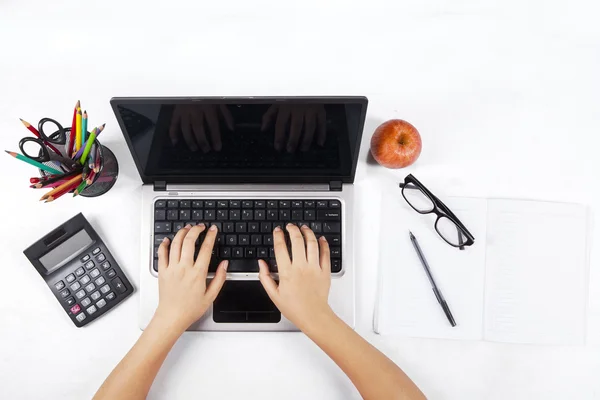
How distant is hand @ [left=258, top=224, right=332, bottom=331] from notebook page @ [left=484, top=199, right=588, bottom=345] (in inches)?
11.9

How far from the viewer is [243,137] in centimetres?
66

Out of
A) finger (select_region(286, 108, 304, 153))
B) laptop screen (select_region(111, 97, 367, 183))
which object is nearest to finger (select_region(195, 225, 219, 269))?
laptop screen (select_region(111, 97, 367, 183))

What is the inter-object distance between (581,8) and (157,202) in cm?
88

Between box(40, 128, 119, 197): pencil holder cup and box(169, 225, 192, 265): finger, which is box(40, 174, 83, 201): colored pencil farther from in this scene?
box(169, 225, 192, 265): finger

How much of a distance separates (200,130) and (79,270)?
0.35m

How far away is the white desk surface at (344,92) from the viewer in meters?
0.76

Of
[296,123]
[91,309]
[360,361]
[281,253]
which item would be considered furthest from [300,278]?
[91,309]

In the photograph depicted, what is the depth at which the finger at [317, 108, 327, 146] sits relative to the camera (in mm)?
610

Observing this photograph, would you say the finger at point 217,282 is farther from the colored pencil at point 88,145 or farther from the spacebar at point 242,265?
the colored pencil at point 88,145

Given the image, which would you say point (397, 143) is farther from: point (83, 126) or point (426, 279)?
point (83, 126)

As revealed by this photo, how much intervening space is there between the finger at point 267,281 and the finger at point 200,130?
0.22 m

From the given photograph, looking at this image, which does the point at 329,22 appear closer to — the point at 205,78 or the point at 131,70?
the point at 205,78

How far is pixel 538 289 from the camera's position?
30.2 inches

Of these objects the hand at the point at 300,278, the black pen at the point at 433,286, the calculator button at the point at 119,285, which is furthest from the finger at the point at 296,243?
the calculator button at the point at 119,285
